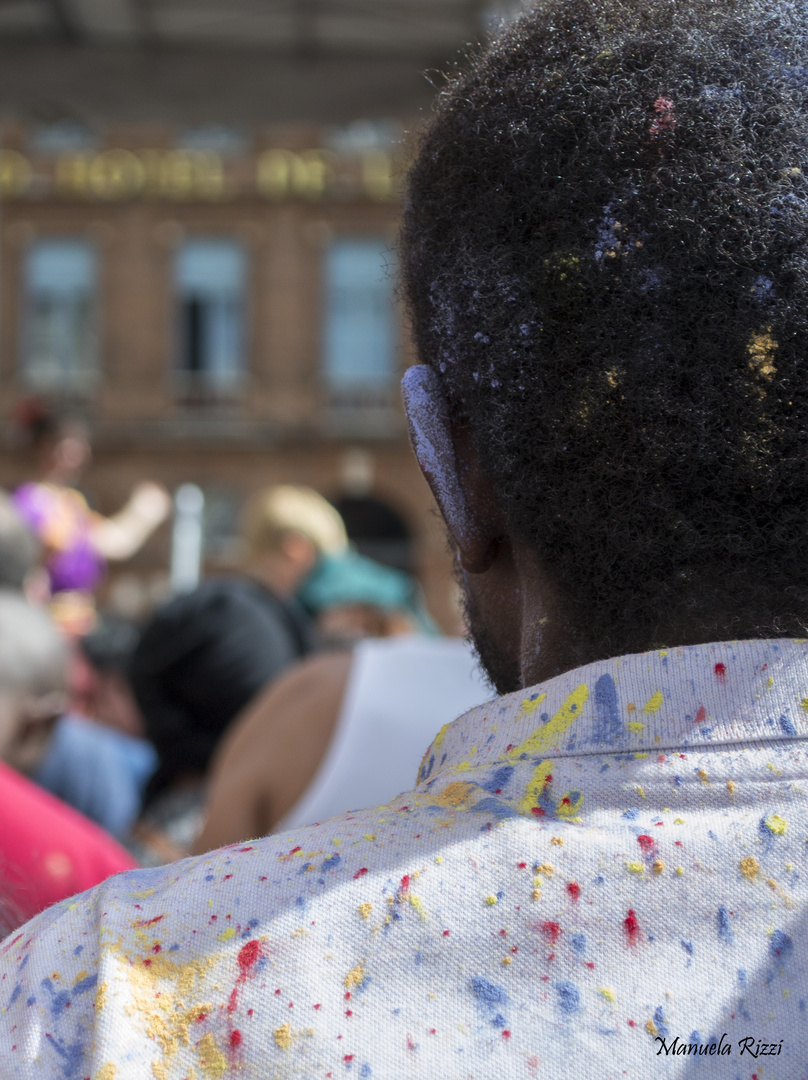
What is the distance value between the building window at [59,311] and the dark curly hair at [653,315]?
17464mm

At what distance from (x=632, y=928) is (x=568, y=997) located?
2.1 inches

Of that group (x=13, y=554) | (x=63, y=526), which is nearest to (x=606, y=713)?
(x=13, y=554)

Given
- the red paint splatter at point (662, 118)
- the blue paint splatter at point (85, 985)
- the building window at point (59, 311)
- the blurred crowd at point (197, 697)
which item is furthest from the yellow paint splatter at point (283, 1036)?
the building window at point (59, 311)

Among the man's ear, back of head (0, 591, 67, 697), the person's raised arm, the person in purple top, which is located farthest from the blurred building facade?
the man's ear

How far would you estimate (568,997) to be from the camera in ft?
2.18

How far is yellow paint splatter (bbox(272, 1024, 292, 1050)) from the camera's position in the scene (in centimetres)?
65

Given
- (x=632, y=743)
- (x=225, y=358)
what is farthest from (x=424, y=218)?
(x=225, y=358)

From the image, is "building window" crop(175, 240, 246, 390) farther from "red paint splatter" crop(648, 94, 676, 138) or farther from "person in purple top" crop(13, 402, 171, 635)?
"red paint splatter" crop(648, 94, 676, 138)

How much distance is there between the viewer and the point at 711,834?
0.69 m

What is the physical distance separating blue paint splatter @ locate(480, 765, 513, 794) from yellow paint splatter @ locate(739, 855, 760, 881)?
5.8 inches

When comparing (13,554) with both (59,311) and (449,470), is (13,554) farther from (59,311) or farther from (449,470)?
(59,311)

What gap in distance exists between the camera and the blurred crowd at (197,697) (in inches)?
71.9

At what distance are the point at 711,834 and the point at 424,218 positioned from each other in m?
0.48

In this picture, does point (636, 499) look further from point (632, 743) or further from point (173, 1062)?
point (173, 1062)
